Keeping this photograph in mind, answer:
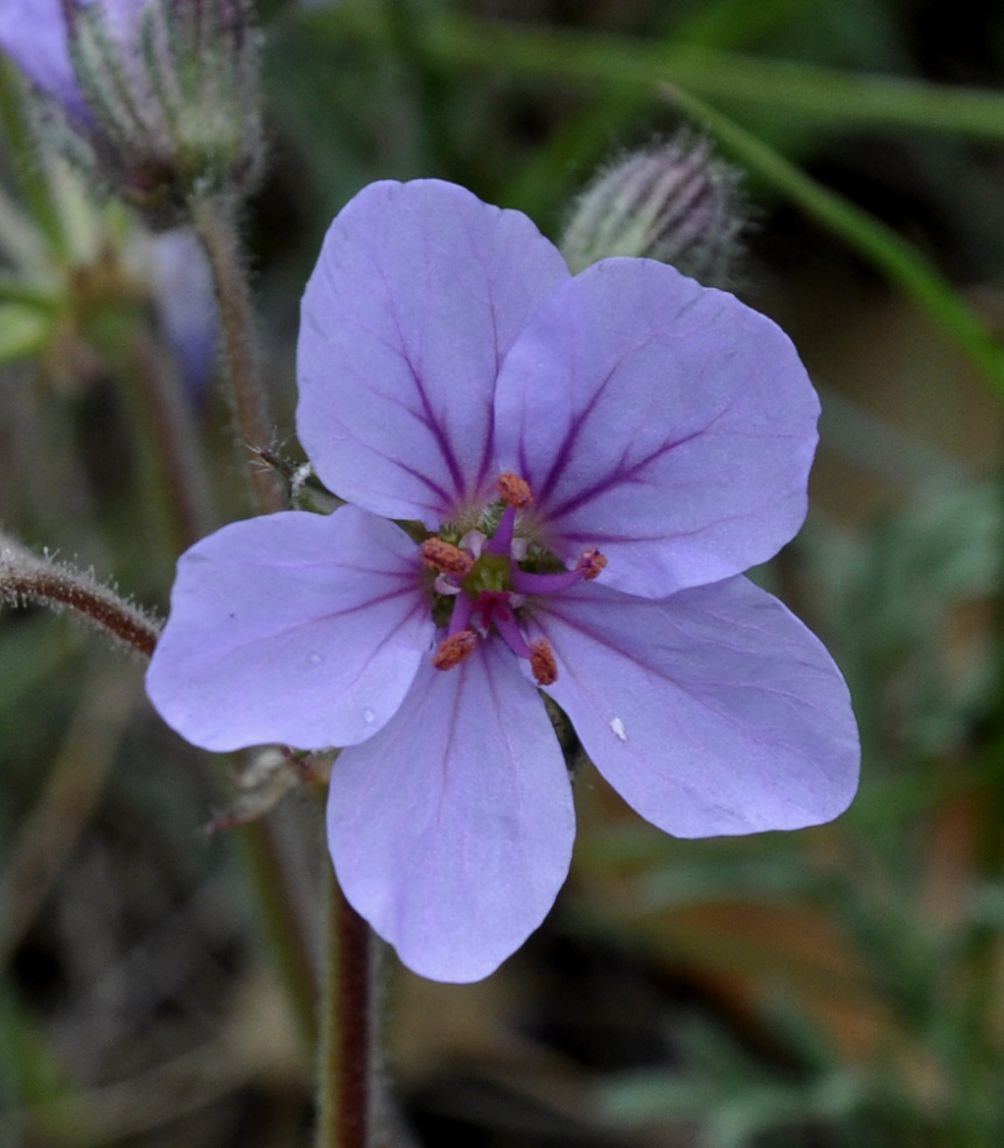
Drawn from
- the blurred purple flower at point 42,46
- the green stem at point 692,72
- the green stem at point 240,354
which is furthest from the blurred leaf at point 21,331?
the green stem at point 692,72

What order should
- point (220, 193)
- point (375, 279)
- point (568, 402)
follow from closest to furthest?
point (375, 279)
point (568, 402)
point (220, 193)

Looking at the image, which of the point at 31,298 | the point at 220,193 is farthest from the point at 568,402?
the point at 31,298

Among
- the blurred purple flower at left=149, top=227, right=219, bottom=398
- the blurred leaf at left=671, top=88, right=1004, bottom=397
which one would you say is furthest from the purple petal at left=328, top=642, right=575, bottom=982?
the blurred purple flower at left=149, top=227, right=219, bottom=398

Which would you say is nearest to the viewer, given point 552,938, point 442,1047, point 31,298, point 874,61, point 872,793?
point 31,298

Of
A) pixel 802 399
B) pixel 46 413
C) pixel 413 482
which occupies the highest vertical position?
pixel 802 399

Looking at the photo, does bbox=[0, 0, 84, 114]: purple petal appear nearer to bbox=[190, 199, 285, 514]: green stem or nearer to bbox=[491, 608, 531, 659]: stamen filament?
bbox=[190, 199, 285, 514]: green stem

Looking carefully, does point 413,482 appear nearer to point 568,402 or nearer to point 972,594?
point 568,402
